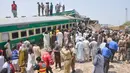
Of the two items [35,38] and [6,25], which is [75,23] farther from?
[6,25]

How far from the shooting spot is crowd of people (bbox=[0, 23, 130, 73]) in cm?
956

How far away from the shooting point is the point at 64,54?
1091 centimetres

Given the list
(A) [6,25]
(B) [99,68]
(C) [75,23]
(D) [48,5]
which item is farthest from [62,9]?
(B) [99,68]

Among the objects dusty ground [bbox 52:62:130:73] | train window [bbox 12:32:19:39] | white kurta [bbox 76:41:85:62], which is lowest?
dusty ground [bbox 52:62:130:73]

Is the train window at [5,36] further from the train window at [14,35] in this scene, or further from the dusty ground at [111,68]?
the dusty ground at [111,68]

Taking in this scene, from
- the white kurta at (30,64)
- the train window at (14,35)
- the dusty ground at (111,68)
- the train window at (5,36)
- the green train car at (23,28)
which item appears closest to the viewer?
the white kurta at (30,64)

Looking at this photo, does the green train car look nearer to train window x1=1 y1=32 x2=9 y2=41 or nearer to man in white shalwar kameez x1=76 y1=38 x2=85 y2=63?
train window x1=1 y1=32 x2=9 y2=41

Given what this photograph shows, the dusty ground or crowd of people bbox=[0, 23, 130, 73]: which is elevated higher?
crowd of people bbox=[0, 23, 130, 73]

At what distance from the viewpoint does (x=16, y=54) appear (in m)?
12.1

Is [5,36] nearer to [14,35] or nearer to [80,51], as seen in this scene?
[14,35]

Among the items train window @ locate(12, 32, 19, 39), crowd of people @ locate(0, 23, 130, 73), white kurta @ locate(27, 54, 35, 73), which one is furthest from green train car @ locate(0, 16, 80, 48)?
white kurta @ locate(27, 54, 35, 73)

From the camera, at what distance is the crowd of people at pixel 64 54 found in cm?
956

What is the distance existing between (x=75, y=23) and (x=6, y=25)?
49.0 feet

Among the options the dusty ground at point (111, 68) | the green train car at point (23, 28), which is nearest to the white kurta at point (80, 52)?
the dusty ground at point (111, 68)
